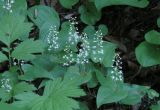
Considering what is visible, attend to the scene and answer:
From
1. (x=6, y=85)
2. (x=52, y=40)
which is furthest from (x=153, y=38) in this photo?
(x=6, y=85)

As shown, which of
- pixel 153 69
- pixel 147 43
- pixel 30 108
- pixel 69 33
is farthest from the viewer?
pixel 153 69

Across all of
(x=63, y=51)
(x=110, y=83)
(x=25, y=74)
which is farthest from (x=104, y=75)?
(x=25, y=74)

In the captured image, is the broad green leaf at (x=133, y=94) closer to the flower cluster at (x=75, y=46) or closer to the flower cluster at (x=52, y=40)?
the flower cluster at (x=75, y=46)

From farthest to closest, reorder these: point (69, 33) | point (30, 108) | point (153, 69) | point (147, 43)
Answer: point (153, 69)
point (147, 43)
point (69, 33)
point (30, 108)

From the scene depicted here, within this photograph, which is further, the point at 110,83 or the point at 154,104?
the point at 154,104

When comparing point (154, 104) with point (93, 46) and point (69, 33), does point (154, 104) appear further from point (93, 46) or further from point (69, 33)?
point (69, 33)

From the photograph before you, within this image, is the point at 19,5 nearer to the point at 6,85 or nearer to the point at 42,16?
the point at 42,16

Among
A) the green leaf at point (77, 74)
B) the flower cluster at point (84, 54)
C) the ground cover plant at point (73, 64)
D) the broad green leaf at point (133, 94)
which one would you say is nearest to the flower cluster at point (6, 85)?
the ground cover plant at point (73, 64)

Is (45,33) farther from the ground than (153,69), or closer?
farther from the ground
